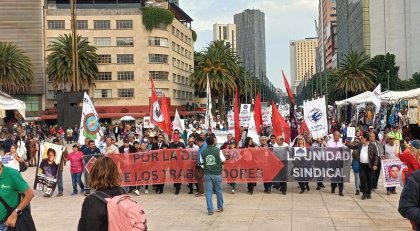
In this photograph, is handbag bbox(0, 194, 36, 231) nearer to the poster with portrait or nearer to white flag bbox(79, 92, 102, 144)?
the poster with portrait

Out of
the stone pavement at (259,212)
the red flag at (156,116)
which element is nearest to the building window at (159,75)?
the red flag at (156,116)

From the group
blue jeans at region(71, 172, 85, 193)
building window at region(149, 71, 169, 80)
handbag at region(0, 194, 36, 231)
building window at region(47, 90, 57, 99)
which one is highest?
building window at region(149, 71, 169, 80)

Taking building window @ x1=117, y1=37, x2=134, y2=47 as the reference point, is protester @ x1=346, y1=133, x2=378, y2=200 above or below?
below

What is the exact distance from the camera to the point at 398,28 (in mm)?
95688

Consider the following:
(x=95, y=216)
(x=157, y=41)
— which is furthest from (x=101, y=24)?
(x=95, y=216)

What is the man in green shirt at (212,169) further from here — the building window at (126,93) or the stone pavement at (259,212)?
the building window at (126,93)

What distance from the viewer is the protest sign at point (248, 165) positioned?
14031mm

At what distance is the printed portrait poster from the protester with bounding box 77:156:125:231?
34.7ft

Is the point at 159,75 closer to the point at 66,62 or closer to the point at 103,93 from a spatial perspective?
the point at 103,93

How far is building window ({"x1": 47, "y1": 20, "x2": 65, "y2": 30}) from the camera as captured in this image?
75.8m

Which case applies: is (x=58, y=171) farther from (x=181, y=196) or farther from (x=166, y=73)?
(x=166, y=73)

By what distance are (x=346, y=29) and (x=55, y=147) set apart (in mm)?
121813

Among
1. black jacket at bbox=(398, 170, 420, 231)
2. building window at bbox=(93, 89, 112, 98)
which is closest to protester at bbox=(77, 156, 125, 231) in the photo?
black jacket at bbox=(398, 170, 420, 231)

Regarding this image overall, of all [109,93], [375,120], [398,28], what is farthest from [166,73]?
[375,120]
